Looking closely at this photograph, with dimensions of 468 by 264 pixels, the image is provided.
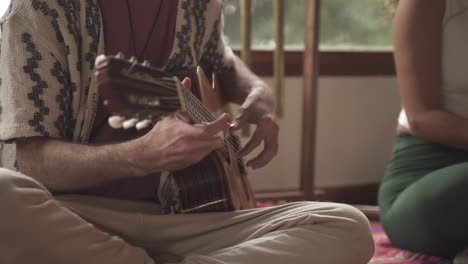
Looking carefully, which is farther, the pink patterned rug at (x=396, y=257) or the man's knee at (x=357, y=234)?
the pink patterned rug at (x=396, y=257)

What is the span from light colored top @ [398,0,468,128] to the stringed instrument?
605 millimetres

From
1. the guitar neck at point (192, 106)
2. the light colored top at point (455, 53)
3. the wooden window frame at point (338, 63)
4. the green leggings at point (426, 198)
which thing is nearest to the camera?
the guitar neck at point (192, 106)

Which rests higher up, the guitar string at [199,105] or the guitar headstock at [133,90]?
the guitar headstock at [133,90]

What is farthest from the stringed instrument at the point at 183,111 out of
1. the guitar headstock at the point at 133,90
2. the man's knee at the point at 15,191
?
the man's knee at the point at 15,191

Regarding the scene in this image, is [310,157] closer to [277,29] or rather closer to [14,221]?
[277,29]

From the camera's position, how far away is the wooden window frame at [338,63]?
2.36 metres

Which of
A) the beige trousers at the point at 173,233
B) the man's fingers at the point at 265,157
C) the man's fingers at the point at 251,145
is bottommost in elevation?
the beige trousers at the point at 173,233

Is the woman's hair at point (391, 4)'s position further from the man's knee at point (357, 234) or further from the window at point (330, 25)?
the man's knee at point (357, 234)

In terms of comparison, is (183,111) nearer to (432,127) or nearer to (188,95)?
(188,95)

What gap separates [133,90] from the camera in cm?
85

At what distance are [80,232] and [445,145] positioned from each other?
1.01m

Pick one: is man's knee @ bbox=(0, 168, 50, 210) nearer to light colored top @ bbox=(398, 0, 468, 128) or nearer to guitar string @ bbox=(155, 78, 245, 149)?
guitar string @ bbox=(155, 78, 245, 149)

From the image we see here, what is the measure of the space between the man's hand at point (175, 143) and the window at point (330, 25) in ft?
4.40

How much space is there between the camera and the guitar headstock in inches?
32.9
